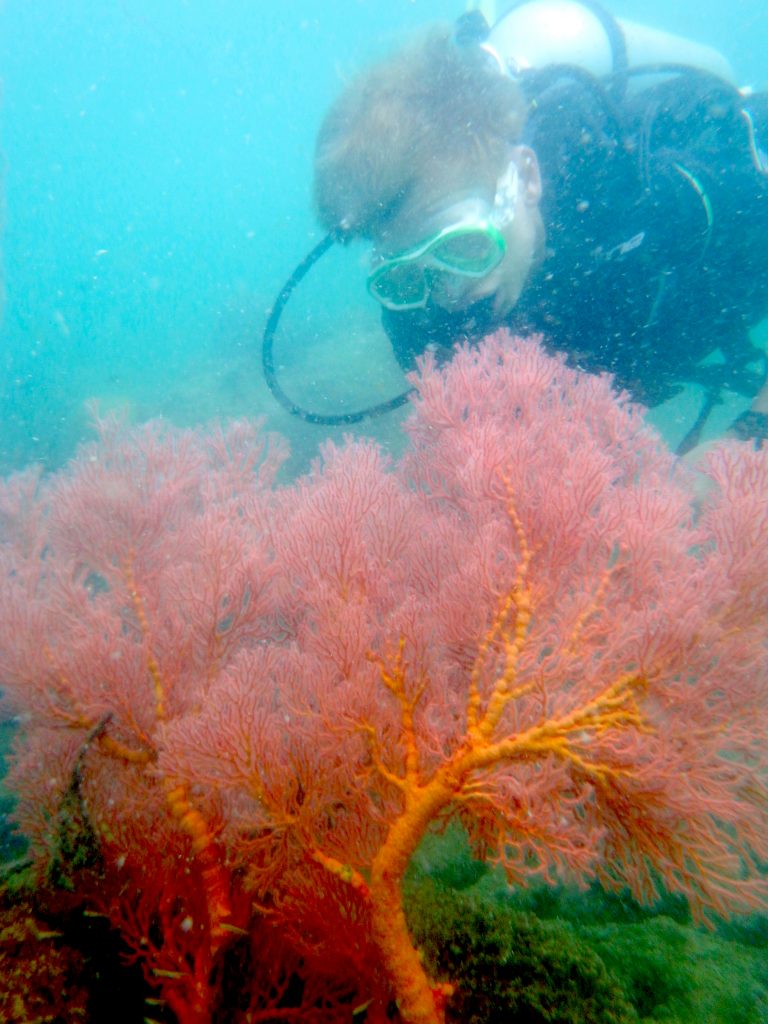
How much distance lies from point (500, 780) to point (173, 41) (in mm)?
101189

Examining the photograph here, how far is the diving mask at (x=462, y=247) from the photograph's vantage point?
3.92 m

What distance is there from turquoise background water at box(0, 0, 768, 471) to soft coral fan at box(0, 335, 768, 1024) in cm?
230

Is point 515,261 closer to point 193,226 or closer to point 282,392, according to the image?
point 282,392

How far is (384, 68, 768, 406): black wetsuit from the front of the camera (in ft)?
14.0

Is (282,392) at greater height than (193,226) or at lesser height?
lesser

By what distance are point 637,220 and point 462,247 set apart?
1.50 m

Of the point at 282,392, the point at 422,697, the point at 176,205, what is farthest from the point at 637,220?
the point at 176,205

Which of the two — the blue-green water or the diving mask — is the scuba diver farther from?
the blue-green water

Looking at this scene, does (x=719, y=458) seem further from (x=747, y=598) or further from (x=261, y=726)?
(x=261, y=726)

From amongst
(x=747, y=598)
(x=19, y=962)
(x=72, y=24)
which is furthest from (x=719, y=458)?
(x=72, y=24)

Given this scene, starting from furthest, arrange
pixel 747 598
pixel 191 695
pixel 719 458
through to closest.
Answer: pixel 191 695, pixel 719 458, pixel 747 598

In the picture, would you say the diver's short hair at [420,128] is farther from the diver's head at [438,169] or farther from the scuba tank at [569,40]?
the scuba tank at [569,40]

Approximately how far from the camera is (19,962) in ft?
6.00

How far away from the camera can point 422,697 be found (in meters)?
2.08
